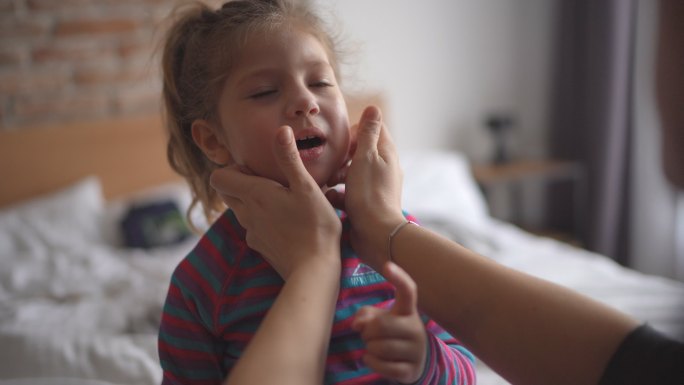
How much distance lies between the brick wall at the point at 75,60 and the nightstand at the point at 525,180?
205 cm

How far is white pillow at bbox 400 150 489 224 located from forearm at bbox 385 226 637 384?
174 cm

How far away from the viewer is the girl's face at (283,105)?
84 centimetres

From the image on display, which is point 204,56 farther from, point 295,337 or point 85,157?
point 85,157

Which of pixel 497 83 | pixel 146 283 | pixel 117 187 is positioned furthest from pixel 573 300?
pixel 497 83

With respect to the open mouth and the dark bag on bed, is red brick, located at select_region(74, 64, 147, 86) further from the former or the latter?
the open mouth

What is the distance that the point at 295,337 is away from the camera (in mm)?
600

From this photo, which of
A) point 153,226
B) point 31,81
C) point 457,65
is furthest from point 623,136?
point 31,81

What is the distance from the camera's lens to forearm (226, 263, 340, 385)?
569 millimetres

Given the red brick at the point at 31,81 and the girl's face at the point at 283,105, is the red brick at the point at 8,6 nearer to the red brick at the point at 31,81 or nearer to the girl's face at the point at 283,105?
the red brick at the point at 31,81

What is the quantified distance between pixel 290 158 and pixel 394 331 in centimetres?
29

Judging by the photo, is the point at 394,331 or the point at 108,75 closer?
the point at 394,331

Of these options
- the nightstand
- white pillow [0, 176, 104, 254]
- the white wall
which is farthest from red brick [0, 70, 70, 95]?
the nightstand

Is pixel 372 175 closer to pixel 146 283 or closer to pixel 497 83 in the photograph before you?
pixel 146 283

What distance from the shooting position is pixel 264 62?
86cm
